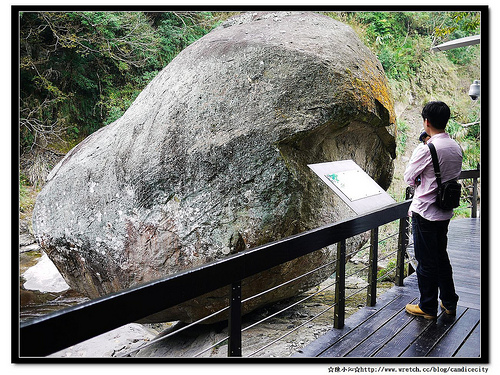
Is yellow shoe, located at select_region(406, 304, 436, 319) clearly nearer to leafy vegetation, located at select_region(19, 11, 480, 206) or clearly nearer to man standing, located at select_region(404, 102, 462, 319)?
man standing, located at select_region(404, 102, 462, 319)

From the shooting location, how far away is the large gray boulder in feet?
11.4

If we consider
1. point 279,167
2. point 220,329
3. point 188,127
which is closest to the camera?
point 279,167

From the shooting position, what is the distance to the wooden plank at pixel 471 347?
2.57 metres

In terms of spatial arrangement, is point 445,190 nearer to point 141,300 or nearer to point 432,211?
point 432,211

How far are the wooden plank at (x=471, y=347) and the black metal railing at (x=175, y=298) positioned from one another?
0.75 meters

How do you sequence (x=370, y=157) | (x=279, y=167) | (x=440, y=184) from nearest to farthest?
(x=440, y=184)
(x=279, y=167)
(x=370, y=157)

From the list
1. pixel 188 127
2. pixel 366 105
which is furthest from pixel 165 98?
pixel 366 105

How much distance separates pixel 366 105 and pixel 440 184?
1284 mm

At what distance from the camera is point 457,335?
2.76m

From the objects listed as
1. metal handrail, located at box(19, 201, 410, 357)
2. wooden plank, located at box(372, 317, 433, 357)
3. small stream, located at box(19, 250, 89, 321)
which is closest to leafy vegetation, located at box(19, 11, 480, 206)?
small stream, located at box(19, 250, 89, 321)

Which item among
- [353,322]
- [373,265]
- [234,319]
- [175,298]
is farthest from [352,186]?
[175,298]

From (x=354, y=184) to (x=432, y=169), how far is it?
56cm

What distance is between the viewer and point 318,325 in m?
3.80
